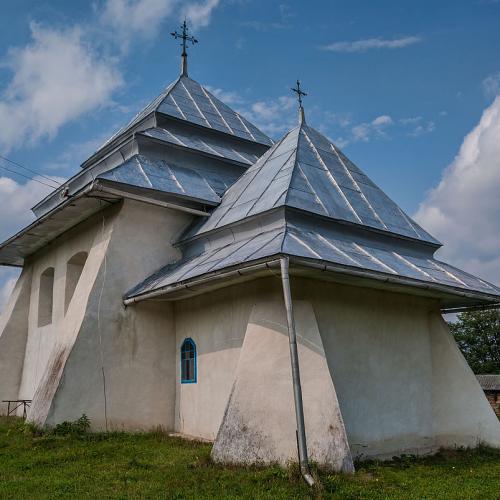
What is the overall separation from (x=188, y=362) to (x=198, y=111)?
30.2 feet

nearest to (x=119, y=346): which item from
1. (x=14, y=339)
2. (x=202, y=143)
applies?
(x=14, y=339)

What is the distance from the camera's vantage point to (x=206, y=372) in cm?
995

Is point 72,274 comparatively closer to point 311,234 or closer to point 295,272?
point 311,234

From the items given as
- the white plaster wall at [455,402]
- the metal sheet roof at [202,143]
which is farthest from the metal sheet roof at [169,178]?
the white plaster wall at [455,402]

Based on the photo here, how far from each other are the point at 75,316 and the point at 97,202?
8.36 ft

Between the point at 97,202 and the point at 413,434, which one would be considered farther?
the point at 97,202

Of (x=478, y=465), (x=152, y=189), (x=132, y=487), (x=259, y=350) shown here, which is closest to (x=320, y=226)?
(x=259, y=350)

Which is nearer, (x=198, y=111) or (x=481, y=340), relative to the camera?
(x=198, y=111)

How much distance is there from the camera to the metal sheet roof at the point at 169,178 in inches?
458

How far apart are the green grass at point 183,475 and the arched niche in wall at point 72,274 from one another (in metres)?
4.55

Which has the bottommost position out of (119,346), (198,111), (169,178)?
(119,346)

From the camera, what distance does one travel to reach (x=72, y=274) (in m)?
13.5

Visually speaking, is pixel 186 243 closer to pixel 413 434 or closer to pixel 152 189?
pixel 152 189

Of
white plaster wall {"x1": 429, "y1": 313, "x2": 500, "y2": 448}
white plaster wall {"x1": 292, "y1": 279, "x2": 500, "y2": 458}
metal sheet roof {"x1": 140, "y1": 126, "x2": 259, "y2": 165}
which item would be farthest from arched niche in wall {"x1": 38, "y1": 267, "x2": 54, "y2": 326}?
white plaster wall {"x1": 429, "y1": 313, "x2": 500, "y2": 448}
